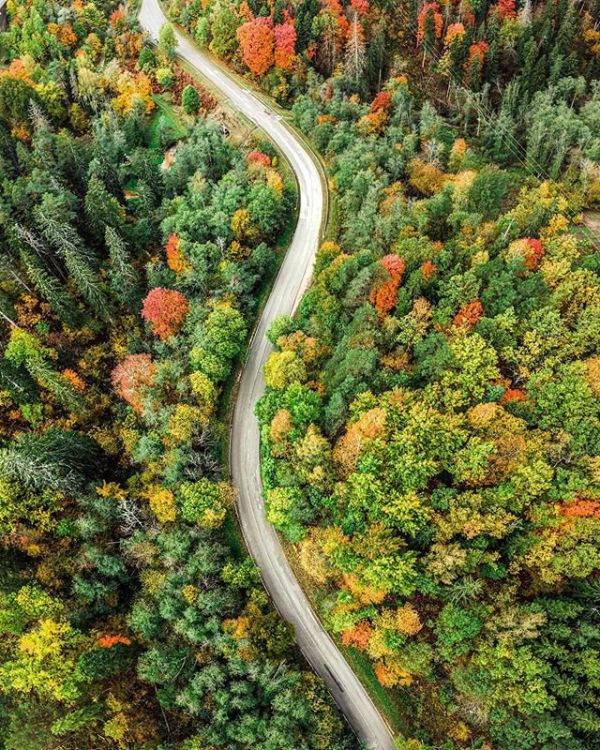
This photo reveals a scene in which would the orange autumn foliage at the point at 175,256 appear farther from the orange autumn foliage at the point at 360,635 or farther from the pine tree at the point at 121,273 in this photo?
the orange autumn foliage at the point at 360,635

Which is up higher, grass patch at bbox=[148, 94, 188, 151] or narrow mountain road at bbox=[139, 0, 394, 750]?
grass patch at bbox=[148, 94, 188, 151]

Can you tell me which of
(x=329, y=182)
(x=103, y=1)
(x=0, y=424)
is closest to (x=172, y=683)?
(x=0, y=424)

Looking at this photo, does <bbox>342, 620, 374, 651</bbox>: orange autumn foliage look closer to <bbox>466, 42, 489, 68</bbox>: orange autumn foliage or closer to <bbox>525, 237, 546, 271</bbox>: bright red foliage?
<bbox>525, 237, 546, 271</bbox>: bright red foliage

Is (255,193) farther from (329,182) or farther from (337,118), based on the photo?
(337,118)

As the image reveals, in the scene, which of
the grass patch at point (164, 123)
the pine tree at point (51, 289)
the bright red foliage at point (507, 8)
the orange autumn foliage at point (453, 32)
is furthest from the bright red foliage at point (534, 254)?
the grass patch at point (164, 123)

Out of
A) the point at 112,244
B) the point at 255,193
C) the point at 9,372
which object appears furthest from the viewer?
the point at 255,193

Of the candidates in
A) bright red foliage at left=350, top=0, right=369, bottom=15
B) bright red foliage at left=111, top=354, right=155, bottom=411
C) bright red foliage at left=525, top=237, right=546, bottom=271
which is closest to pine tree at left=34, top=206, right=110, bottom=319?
bright red foliage at left=111, top=354, right=155, bottom=411
